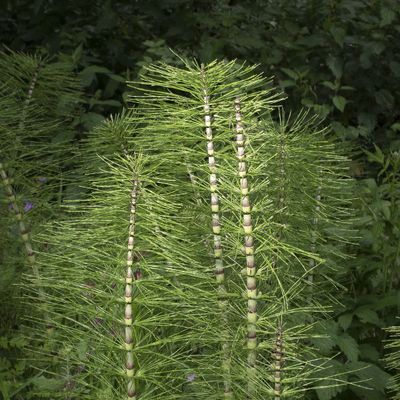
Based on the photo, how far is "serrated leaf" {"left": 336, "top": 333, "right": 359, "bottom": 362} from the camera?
2033mm

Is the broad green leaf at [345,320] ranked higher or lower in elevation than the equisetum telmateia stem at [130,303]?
higher

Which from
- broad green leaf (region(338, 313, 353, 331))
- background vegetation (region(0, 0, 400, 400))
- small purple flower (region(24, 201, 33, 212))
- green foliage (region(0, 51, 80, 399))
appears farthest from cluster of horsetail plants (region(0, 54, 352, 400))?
background vegetation (region(0, 0, 400, 400))

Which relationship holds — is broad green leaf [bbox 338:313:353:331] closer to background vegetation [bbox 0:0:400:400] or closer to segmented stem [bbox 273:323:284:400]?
segmented stem [bbox 273:323:284:400]

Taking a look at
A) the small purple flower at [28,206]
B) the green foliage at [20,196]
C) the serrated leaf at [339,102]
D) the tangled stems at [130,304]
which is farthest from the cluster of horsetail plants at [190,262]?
the serrated leaf at [339,102]

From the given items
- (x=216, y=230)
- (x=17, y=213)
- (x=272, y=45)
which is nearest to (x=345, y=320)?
(x=216, y=230)

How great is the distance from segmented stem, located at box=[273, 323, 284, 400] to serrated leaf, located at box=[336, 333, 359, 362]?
683 mm

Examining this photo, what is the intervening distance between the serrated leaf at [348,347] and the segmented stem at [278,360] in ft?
2.24

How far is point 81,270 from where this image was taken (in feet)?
4.77

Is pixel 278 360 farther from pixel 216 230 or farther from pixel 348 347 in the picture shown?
pixel 348 347

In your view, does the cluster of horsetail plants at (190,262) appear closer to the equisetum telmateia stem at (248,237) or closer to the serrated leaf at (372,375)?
the equisetum telmateia stem at (248,237)

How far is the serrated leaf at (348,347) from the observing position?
2033mm

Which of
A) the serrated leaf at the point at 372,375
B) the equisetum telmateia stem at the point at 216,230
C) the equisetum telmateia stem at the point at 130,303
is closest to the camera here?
the equisetum telmateia stem at the point at 130,303

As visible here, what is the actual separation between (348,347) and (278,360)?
741 millimetres

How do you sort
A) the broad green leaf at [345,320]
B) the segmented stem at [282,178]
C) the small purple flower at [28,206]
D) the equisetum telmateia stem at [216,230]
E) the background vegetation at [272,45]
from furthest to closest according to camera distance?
the background vegetation at [272,45] < the small purple flower at [28,206] < the broad green leaf at [345,320] < the segmented stem at [282,178] < the equisetum telmateia stem at [216,230]
